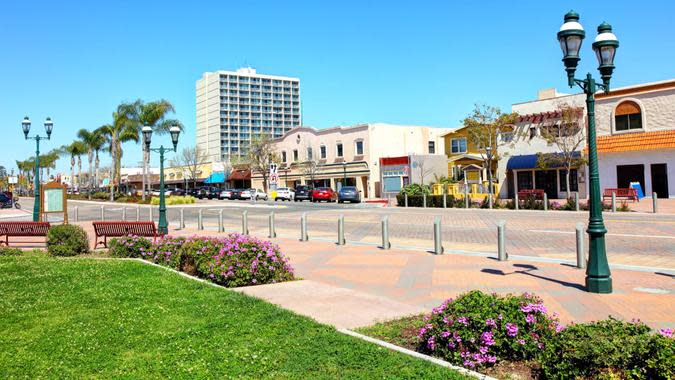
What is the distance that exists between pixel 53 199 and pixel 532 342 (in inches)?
793

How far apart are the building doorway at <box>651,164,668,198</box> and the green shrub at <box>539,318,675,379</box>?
35.1 meters

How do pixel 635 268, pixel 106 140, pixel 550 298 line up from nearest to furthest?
pixel 550 298, pixel 635 268, pixel 106 140

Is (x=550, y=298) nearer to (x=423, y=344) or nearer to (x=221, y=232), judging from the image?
(x=423, y=344)

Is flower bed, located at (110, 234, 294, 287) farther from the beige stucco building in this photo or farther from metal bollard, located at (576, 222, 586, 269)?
the beige stucco building

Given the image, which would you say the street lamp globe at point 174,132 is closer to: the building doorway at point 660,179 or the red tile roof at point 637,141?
the red tile roof at point 637,141

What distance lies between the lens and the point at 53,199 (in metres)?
20.5

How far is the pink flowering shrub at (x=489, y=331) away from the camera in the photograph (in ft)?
15.9

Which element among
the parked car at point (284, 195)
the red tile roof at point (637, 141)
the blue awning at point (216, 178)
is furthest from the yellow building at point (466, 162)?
the blue awning at point (216, 178)

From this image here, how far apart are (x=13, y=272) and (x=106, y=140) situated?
62284mm

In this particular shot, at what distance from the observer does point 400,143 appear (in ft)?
197

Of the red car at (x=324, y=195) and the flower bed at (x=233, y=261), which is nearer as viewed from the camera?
the flower bed at (x=233, y=261)

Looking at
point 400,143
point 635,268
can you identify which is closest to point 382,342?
point 635,268

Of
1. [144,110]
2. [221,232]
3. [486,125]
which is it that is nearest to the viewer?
[221,232]

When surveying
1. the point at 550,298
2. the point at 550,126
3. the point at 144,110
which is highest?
the point at 144,110
